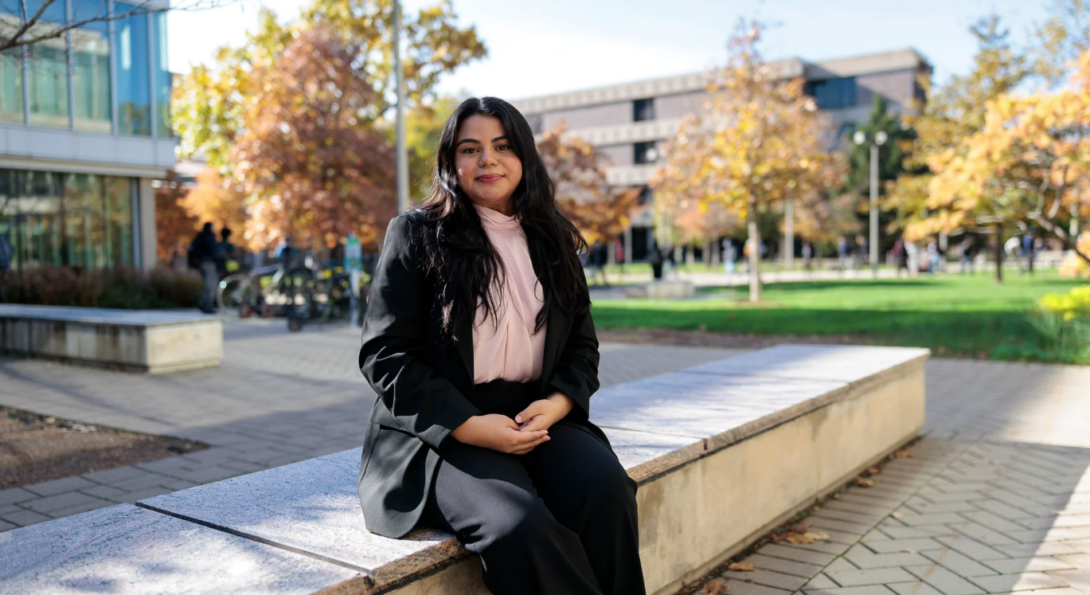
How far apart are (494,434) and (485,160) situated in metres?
0.91

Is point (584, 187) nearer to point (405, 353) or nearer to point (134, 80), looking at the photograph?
point (134, 80)

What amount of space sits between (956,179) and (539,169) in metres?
9.84

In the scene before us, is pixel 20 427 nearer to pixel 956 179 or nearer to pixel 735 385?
pixel 735 385

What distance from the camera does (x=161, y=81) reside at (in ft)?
74.4

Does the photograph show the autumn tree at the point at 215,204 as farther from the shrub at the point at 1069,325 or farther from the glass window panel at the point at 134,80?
the shrub at the point at 1069,325

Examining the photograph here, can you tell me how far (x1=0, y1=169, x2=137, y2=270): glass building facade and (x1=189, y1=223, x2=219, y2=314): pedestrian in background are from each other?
17.7 feet

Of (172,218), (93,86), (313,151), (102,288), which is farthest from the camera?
(172,218)

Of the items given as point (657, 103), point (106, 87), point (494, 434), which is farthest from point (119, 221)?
point (657, 103)

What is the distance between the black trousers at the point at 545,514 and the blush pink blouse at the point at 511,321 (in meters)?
0.10

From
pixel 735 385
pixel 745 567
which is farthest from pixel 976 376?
pixel 745 567

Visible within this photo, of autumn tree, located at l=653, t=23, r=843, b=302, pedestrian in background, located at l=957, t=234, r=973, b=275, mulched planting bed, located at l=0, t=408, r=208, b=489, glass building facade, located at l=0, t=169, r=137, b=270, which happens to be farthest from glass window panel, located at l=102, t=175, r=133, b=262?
pedestrian in background, located at l=957, t=234, r=973, b=275

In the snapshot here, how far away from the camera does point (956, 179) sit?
36.6ft

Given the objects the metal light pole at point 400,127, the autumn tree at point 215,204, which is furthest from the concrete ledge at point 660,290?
the autumn tree at point 215,204

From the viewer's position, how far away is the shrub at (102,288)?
1633 centimetres
